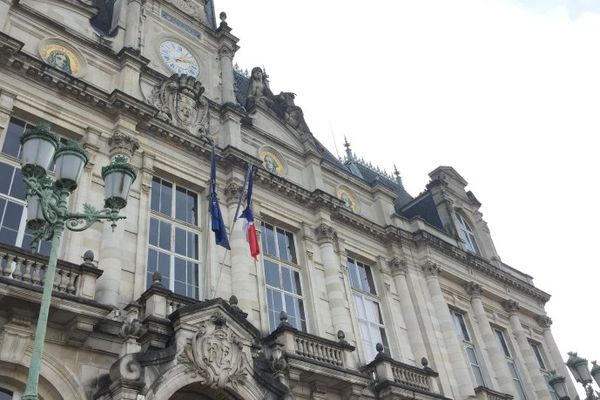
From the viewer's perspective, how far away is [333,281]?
17.2 m

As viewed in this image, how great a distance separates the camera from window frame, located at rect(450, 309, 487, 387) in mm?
20312

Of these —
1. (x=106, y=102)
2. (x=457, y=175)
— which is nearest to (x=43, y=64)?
(x=106, y=102)

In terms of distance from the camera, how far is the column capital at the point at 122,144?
46.8ft

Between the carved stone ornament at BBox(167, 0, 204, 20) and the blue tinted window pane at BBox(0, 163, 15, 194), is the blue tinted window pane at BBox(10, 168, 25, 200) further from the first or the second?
the carved stone ornament at BBox(167, 0, 204, 20)

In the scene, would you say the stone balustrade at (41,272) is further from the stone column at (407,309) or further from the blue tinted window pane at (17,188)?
the stone column at (407,309)

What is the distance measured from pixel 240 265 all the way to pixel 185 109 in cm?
508

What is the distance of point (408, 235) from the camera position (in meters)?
21.1

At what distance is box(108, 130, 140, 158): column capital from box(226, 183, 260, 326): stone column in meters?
3.03

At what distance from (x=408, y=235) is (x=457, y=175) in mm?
7816

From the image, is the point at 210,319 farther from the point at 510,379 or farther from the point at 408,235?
the point at 510,379

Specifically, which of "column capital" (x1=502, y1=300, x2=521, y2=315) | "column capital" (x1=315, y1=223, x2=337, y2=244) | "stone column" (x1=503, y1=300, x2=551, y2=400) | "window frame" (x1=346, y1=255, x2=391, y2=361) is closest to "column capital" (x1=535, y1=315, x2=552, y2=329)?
"stone column" (x1=503, y1=300, x2=551, y2=400)

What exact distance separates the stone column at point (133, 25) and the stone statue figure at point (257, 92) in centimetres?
451

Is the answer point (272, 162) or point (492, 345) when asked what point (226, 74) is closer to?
point (272, 162)

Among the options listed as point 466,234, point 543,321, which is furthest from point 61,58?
point 543,321
